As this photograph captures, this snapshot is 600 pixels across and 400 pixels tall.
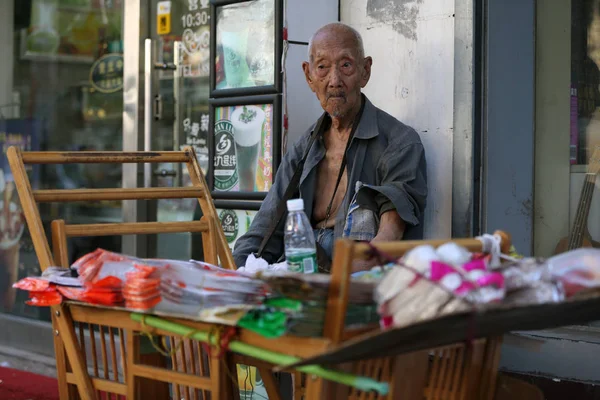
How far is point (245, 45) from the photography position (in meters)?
4.27

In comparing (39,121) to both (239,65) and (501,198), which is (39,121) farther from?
(501,198)

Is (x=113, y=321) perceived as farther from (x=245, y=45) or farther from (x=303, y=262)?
Result: (x=245, y=45)

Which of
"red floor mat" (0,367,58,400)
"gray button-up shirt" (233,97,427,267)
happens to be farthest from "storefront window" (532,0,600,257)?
"red floor mat" (0,367,58,400)

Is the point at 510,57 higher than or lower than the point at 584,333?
higher

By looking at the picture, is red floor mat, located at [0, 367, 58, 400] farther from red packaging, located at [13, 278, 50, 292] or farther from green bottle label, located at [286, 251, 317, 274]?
green bottle label, located at [286, 251, 317, 274]

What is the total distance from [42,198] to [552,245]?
7.41 ft

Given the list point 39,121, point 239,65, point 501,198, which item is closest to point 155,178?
point 39,121

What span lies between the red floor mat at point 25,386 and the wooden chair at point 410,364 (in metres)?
3.40

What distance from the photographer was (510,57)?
3633mm

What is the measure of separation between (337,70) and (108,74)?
3.08m

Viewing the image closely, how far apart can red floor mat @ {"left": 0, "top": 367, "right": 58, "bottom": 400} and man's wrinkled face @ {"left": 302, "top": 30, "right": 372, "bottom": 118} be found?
2658mm

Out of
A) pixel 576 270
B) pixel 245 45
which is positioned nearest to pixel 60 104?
pixel 245 45

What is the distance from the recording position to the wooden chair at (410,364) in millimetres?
A: 1737

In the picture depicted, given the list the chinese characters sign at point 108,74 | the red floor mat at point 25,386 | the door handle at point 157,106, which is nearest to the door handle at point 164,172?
the door handle at point 157,106
